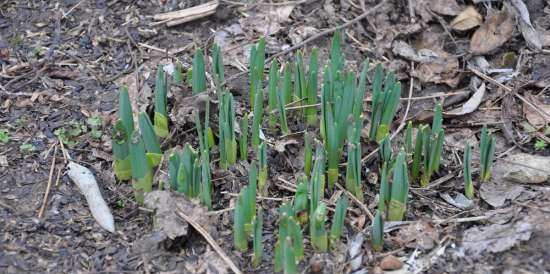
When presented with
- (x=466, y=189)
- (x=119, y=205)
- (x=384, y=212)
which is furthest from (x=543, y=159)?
(x=119, y=205)

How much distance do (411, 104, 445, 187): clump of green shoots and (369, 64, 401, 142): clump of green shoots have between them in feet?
0.53

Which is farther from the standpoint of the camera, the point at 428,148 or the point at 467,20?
the point at 467,20

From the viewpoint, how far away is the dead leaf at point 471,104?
11.5ft

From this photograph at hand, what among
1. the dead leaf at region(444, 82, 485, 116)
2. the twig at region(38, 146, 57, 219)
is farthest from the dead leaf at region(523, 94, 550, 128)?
the twig at region(38, 146, 57, 219)

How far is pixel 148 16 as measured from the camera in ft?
13.2

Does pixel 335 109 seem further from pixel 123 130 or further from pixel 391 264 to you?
pixel 123 130

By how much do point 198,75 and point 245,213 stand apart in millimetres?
751

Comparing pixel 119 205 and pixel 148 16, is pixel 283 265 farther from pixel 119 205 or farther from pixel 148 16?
pixel 148 16

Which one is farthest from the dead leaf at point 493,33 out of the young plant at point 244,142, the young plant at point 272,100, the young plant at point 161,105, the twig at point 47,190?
the twig at point 47,190

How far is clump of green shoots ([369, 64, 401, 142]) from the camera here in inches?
121

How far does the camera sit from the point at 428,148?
9.89 feet

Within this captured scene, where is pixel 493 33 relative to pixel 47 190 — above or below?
above

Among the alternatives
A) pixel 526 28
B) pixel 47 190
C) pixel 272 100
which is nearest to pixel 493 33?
pixel 526 28

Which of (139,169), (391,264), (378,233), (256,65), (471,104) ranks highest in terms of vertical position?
(256,65)
